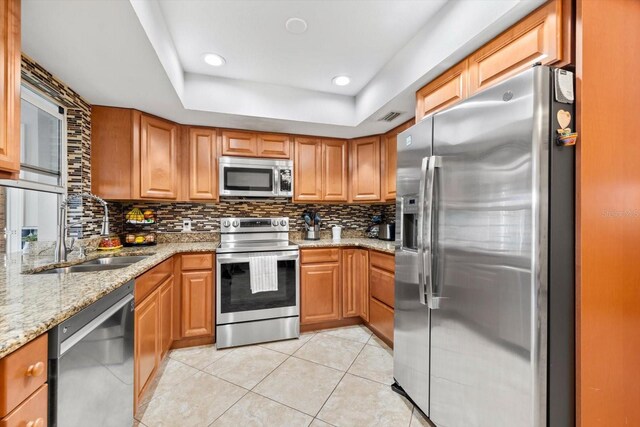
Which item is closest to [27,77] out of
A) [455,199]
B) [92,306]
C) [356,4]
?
[92,306]

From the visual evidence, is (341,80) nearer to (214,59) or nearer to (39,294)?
(214,59)

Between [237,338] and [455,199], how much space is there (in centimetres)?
218

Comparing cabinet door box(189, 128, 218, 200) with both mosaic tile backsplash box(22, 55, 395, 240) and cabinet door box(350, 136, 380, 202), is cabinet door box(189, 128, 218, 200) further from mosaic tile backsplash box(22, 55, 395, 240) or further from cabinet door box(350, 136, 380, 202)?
cabinet door box(350, 136, 380, 202)

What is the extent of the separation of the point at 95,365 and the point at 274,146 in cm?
235

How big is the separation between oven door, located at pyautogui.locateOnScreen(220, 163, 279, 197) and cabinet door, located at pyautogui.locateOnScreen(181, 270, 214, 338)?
0.85 meters

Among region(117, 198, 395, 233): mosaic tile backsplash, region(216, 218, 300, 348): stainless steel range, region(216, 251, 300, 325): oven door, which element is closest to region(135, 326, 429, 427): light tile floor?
region(216, 218, 300, 348): stainless steel range

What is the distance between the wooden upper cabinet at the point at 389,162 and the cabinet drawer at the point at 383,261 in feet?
2.16

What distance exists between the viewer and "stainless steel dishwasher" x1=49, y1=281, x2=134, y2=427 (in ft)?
2.87

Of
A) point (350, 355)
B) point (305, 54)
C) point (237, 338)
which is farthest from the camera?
point (237, 338)

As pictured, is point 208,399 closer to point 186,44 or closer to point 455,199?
point 455,199

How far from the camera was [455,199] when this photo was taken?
4.29ft

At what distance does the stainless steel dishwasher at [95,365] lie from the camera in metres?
0.87

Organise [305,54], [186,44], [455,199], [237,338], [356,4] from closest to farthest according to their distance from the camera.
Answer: [455,199], [356,4], [186,44], [305,54], [237,338]

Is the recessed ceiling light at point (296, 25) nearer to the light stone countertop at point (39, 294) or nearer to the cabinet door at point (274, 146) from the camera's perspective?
the cabinet door at point (274, 146)
